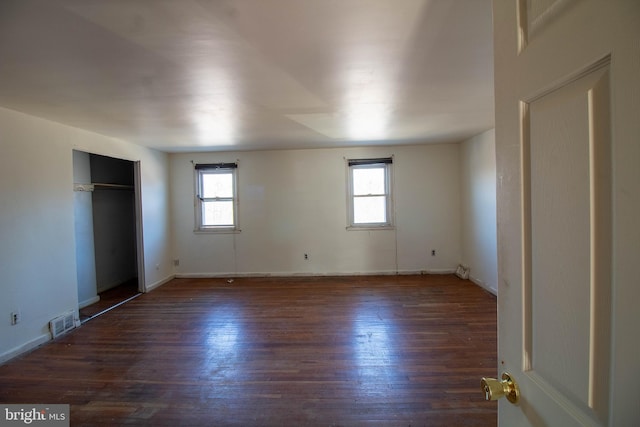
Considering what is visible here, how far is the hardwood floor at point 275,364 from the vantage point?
74.5 inches

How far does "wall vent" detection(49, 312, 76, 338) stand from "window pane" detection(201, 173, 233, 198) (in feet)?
8.80

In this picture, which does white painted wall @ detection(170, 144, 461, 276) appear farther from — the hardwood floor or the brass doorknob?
the brass doorknob

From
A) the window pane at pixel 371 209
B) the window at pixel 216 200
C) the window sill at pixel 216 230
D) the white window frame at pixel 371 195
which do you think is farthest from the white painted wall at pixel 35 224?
the window pane at pixel 371 209

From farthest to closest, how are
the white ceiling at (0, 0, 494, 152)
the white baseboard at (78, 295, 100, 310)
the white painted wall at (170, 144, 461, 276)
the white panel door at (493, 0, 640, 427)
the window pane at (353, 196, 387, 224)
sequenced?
the window pane at (353, 196, 387, 224), the white painted wall at (170, 144, 461, 276), the white baseboard at (78, 295, 100, 310), the white ceiling at (0, 0, 494, 152), the white panel door at (493, 0, 640, 427)

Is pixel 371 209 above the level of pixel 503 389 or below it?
above

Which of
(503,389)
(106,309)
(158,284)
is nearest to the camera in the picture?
(503,389)

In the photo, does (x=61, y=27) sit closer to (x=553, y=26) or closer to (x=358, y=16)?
(x=358, y=16)

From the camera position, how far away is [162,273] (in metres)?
5.04

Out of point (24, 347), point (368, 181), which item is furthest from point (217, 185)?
point (24, 347)

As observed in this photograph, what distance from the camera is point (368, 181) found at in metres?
5.25

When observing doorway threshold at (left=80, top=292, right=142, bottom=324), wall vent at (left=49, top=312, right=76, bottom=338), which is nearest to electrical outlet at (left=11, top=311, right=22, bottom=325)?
wall vent at (left=49, top=312, right=76, bottom=338)

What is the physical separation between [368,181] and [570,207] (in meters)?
4.79

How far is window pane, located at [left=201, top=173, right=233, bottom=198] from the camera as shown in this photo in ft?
17.5

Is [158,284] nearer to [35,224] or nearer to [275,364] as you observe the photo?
[35,224]
